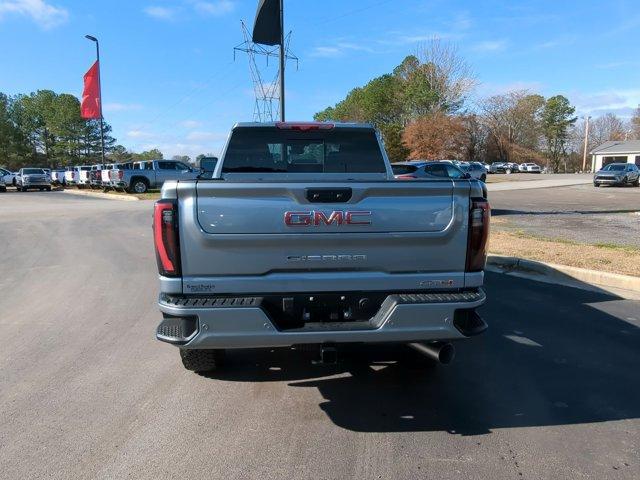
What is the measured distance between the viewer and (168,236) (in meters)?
3.21

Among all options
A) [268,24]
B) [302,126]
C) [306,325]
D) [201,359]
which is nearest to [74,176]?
[268,24]

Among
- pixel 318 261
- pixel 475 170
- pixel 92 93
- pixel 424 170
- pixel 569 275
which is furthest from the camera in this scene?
pixel 475 170

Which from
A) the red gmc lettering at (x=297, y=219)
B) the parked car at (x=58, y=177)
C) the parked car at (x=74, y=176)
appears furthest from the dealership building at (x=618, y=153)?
the red gmc lettering at (x=297, y=219)

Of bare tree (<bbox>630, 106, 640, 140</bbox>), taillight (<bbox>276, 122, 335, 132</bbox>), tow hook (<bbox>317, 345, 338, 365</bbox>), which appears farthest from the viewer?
bare tree (<bbox>630, 106, 640, 140</bbox>)

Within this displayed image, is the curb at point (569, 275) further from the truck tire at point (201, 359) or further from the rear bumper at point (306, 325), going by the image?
the truck tire at point (201, 359)

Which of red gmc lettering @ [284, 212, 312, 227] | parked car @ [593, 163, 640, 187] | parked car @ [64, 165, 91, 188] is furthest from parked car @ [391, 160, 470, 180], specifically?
parked car @ [64, 165, 91, 188]

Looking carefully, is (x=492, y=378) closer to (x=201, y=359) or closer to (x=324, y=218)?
(x=324, y=218)

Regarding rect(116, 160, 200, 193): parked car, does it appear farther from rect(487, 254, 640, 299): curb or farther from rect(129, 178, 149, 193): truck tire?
rect(487, 254, 640, 299): curb

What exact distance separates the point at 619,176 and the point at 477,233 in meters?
36.6

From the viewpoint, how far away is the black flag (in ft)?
66.8

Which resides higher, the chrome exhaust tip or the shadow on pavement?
the chrome exhaust tip

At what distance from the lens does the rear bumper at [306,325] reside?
3.22m

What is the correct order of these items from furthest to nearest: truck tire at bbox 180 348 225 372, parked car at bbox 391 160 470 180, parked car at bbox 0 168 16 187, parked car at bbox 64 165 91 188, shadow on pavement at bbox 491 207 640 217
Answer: parked car at bbox 0 168 16 187 → parked car at bbox 64 165 91 188 → shadow on pavement at bbox 491 207 640 217 → parked car at bbox 391 160 470 180 → truck tire at bbox 180 348 225 372

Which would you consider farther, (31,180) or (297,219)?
(31,180)
